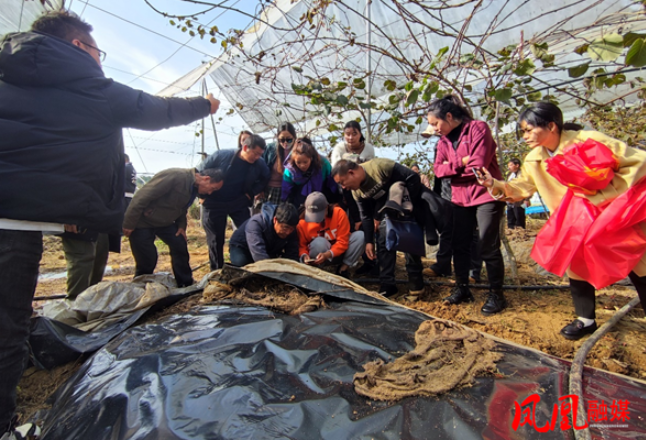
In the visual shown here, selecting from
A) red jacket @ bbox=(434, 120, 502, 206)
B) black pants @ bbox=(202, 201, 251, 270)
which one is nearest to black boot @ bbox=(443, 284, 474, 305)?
red jacket @ bbox=(434, 120, 502, 206)

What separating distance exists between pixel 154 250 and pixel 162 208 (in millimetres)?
432

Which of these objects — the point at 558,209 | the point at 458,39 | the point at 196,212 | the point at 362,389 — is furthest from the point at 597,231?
the point at 196,212

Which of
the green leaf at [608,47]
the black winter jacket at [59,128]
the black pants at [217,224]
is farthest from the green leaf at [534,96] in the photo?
the black pants at [217,224]

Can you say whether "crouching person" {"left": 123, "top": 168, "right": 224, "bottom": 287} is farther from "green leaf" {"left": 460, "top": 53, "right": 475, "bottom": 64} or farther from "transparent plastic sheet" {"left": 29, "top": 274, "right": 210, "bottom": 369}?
"green leaf" {"left": 460, "top": 53, "right": 475, "bottom": 64}

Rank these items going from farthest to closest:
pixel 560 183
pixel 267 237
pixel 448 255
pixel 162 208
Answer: pixel 448 255
pixel 162 208
pixel 267 237
pixel 560 183

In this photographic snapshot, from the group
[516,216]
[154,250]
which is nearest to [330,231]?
[154,250]

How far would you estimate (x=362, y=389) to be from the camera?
3.43 feet

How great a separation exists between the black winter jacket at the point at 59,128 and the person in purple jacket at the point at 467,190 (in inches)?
72.9

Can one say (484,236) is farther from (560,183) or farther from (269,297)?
(269,297)

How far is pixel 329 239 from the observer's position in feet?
9.95

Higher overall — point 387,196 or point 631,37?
point 631,37

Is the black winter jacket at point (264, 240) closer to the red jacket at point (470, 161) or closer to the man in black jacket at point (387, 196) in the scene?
the man in black jacket at point (387, 196)

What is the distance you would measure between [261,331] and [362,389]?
23.1 inches

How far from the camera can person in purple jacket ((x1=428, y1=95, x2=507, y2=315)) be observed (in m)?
2.12
